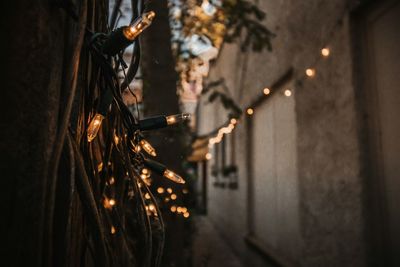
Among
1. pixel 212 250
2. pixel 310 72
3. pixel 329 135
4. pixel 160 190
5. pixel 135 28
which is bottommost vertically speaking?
pixel 212 250

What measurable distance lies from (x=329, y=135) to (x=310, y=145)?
15.9 inches

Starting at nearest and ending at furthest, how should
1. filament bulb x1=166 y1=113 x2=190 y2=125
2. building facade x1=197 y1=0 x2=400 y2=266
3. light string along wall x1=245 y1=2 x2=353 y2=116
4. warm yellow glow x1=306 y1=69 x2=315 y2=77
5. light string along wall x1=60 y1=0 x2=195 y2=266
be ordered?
1. light string along wall x1=60 y1=0 x2=195 y2=266
2. filament bulb x1=166 y1=113 x2=190 y2=125
3. building facade x1=197 y1=0 x2=400 y2=266
4. light string along wall x1=245 y1=2 x2=353 y2=116
5. warm yellow glow x1=306 y1=69 x2=315 y2=77

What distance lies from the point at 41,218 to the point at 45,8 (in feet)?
1.64

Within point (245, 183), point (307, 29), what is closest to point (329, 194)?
point (307, 29)

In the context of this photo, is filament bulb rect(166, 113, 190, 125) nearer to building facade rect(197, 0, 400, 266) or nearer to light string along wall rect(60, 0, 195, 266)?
light string along wall rect(60, 0, 195, 266)

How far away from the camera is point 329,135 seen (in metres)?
3.01

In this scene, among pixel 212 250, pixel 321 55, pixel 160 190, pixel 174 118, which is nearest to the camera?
pixel 174 118

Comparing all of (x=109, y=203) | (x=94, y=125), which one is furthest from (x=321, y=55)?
(x=94, y=125)

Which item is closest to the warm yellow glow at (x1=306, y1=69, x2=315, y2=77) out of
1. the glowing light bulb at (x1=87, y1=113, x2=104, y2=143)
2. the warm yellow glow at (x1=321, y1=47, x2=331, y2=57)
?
the warm yellow glow at (x1=321, y1=47, x2=331, y2=57)

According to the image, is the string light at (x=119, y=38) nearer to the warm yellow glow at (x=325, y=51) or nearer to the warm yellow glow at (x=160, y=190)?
the warm yellow glow at (x=160, y=190)

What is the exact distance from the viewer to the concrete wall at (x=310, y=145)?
271 centimetres

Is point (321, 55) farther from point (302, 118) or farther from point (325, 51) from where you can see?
point (302, 118)

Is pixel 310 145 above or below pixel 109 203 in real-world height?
above

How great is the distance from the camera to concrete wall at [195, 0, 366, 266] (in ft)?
8.88
